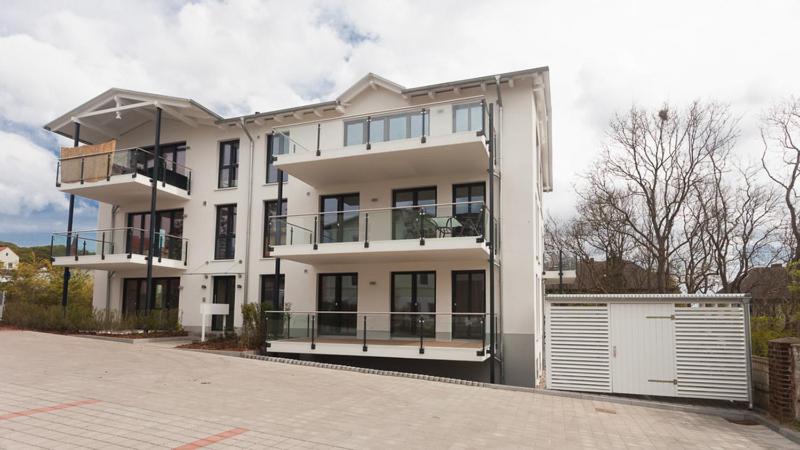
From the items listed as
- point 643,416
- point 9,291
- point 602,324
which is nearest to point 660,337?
point 602,324

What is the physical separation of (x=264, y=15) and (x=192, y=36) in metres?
2.33

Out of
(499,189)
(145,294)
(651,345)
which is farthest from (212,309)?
(651,345)

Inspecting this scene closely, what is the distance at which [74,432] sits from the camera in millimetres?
5715

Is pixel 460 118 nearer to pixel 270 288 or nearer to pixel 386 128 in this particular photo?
pixel 386 128

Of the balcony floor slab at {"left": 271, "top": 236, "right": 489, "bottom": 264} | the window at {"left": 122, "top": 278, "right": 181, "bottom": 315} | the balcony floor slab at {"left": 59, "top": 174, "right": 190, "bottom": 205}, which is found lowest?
the window at {"left": 122, "top": 278, "right": 181, "bottom": 315}

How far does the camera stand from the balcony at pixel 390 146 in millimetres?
13336

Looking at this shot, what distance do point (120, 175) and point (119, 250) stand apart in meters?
2.67

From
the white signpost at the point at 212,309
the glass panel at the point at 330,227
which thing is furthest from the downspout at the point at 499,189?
the white signpost at the point at 212,309

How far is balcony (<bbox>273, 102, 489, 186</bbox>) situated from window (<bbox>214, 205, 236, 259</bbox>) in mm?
4374

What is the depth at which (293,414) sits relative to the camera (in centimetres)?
731

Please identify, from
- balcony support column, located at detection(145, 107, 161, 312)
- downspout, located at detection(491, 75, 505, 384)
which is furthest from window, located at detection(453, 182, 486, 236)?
balcony support column, located at detection(145, 107, 161, 312)

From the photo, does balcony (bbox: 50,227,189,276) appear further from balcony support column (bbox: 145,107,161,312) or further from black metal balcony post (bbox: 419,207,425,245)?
black metal balcony post (bbox: 419,207,425,245)

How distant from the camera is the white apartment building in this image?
13.4m

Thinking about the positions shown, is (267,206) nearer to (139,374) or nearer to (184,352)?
(184,352)
